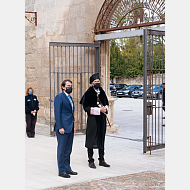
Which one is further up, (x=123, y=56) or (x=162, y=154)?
(x=123, y=56)

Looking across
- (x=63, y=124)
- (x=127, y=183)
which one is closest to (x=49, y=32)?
(x=63, y=124)

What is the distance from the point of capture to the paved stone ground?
19.6 ft

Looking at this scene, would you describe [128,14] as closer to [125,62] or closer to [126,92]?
[126,92]

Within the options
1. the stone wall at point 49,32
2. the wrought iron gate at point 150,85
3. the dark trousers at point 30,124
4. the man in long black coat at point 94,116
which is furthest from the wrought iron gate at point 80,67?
the man in long black coat at point 94,116

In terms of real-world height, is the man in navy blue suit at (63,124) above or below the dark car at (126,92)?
above

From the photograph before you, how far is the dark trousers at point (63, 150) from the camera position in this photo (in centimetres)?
662

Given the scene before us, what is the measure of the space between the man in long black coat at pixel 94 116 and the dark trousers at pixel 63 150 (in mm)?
658

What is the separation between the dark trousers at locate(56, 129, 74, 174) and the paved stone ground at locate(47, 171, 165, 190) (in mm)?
628

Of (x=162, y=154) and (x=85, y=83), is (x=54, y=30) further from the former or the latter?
(x=162, y=154)

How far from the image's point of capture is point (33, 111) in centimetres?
1099

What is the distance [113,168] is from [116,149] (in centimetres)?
197

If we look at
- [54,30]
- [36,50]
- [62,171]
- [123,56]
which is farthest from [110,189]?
[123,56]

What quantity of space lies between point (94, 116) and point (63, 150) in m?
1.06

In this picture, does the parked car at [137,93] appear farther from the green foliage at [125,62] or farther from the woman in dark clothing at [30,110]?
the woman in dark clothing at [30,110]
